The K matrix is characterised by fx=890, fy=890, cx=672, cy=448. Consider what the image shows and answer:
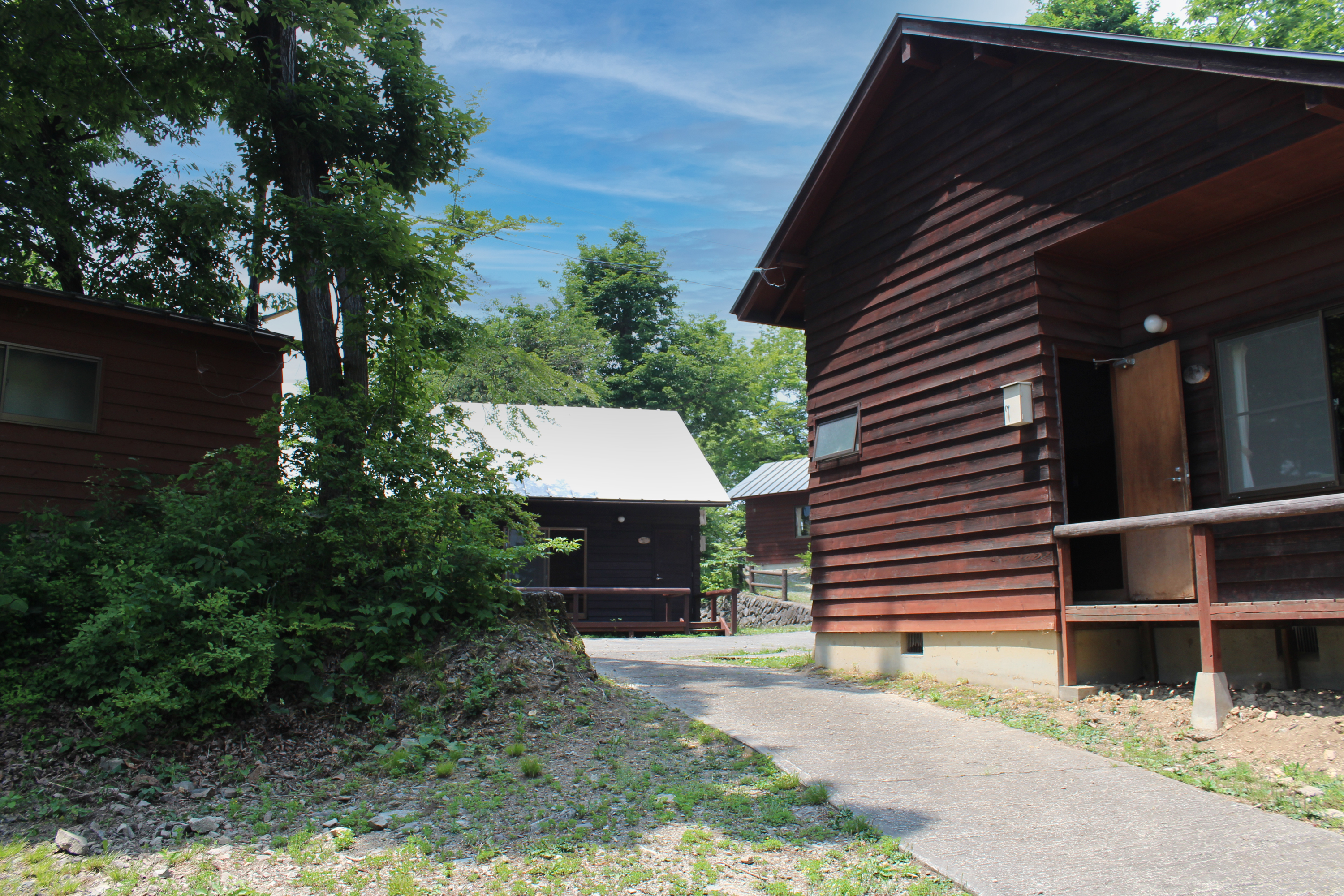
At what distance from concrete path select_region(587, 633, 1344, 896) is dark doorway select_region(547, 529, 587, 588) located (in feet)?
39.6

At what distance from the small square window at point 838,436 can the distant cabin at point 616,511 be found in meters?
7.81

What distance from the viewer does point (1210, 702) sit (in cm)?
591

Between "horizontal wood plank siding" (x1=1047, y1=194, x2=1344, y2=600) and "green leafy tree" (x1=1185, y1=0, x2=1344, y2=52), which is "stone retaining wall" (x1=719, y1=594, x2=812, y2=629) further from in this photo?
"green leafy tree" (x1=1185, y1=0, x2=1344, y2=52)

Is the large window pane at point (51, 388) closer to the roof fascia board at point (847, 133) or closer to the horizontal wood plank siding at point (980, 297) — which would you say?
the roof fascia board at point (847, 133)

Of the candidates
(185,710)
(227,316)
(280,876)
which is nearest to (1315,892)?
(280,876)

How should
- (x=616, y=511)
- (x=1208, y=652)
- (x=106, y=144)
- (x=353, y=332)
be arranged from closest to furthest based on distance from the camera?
(x=1208, y=652)
(x=353, y=332)
(x=106, y=144)
(x=616, y=511)

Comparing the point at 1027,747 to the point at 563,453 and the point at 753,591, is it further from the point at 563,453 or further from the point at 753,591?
the point at 753,591

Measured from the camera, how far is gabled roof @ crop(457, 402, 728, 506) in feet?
61.0

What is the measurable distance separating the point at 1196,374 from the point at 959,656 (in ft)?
10.6

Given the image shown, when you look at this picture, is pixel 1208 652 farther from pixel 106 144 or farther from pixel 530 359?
pixel 106 144

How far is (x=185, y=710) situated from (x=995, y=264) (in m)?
7.49

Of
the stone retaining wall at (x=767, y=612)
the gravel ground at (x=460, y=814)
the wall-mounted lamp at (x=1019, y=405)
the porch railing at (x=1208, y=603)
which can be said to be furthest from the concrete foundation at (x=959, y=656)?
the stone retaining wall at (x=767, y=612)

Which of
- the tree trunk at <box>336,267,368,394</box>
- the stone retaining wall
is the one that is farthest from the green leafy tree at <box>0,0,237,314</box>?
the stone retaining wall

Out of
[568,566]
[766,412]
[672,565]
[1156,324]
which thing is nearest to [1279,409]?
[1156,324]
